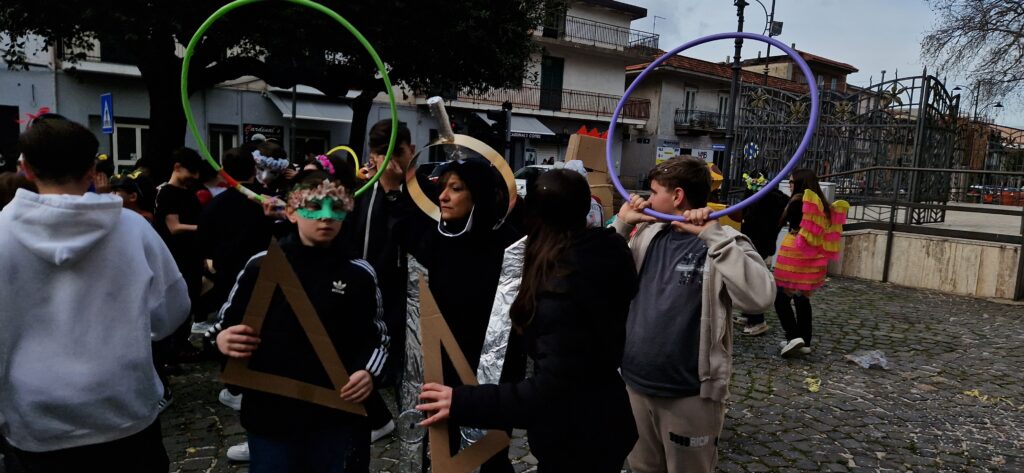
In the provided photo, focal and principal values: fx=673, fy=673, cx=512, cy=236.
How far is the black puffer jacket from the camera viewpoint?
197cm

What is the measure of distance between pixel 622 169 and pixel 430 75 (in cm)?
2729

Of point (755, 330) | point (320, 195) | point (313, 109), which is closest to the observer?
point (320, 195)

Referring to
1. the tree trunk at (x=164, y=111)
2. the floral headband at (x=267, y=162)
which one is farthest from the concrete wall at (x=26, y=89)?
the floral headband at (x=267, y=162)

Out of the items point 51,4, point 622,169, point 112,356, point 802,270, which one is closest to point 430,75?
point 51,4

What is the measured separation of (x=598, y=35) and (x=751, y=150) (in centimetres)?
2354

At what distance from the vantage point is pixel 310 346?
98.3 inches

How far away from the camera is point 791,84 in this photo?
3978cm

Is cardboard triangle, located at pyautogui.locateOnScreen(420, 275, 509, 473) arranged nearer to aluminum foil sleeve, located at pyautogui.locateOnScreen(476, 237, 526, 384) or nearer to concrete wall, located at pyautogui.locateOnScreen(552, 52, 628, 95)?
aluminum foil sleeve, located at pyautogui.locateOnScreen(476, 237, 526, 384)

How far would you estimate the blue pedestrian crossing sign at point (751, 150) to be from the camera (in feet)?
45.3

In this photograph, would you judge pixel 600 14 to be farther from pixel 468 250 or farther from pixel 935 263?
pixel 468 250

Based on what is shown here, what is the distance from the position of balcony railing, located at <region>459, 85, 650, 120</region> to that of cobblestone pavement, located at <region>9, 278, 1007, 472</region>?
83.6 ft

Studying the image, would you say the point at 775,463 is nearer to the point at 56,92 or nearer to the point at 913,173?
the point at 913,173

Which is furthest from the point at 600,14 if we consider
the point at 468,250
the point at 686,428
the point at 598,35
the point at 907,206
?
the point at 686,428

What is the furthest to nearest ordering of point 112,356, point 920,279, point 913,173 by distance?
1. point 913,173
2. point 920,279
3. point 112,356
